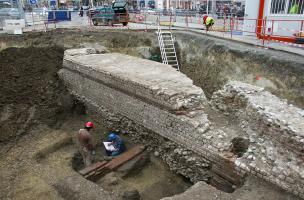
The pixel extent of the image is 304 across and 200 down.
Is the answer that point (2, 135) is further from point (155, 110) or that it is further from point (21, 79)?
point (155, 110)

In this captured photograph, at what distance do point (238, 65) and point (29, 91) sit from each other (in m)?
7.66

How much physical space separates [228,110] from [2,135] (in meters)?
6.19

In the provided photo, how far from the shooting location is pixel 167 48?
13625mm

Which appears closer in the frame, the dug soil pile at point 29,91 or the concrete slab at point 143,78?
the concrete slab at point 143,78

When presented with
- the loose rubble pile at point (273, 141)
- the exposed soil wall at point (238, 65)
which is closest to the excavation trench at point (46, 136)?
the loose rubble pile at point (273, 141)

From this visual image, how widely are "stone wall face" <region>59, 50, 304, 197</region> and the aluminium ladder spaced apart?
140 inches

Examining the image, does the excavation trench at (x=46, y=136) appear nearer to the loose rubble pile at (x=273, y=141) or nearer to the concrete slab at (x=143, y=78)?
the concrete slab at (x=143, y=78)

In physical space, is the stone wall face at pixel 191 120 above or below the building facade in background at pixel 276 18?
below

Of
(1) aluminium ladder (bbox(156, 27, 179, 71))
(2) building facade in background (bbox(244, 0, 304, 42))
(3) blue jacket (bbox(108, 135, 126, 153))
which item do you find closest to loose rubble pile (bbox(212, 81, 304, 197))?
(3) blue jacket (bbox(108, 135, 126, 153))

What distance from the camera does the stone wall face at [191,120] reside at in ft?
16.1

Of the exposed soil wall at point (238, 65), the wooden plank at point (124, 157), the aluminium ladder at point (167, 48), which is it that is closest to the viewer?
the wooden plank at point (124, 157)

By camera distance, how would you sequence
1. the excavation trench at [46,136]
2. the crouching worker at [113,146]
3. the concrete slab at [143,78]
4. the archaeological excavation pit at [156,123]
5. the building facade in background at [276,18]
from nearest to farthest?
1. the archaeological excavation pit at [156,123]
2. the excavation trench at [46,136]
3. the concrete slab at [143,78]
4. the crouching worker at [113,146]
5. the building facade in background at [276,18]

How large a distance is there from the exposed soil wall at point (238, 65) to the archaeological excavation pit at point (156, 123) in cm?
4

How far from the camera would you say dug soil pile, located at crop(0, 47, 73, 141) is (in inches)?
337
